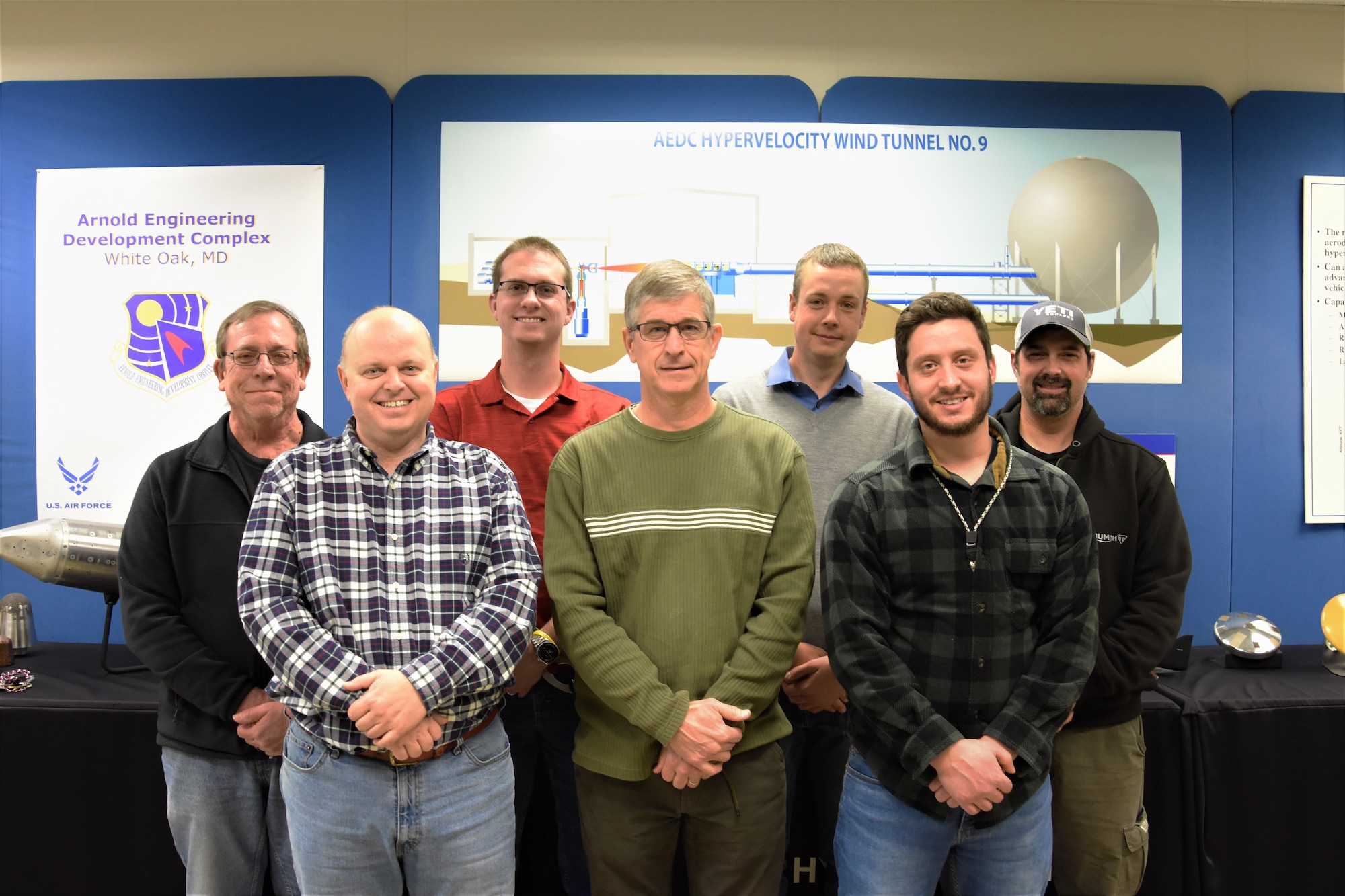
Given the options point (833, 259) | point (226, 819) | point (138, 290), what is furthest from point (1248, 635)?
point (138, 290)

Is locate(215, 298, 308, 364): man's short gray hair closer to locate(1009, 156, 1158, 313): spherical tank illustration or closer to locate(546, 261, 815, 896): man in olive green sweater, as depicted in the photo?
locate(546, 261, 815, 896): man in olive green sweater

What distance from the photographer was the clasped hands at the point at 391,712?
1.32 m

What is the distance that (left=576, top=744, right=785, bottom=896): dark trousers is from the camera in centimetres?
155

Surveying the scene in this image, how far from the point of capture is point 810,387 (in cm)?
208

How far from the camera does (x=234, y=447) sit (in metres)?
1.88

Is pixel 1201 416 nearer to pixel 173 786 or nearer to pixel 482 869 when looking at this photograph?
pixel 482 869

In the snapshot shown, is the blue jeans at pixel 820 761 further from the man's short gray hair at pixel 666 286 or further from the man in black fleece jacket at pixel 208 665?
the man in black fleece jacket at pixel 208 665

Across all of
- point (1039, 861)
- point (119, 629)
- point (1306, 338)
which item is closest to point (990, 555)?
point (1039, 861)

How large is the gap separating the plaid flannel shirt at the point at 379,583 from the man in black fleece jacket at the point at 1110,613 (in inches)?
55.3

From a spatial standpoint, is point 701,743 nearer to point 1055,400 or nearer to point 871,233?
point 1055,400

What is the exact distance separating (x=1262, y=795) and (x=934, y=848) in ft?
5.32

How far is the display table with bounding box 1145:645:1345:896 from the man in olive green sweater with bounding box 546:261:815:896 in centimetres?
160

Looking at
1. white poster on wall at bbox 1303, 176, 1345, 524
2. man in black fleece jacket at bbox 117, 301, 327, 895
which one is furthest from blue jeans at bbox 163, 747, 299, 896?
white poster on wall at bbox 1303, 176, 1345, 524

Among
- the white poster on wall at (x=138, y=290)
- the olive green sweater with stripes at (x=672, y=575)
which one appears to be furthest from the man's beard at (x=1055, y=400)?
the white poster on wall at (x=138, y=290)
